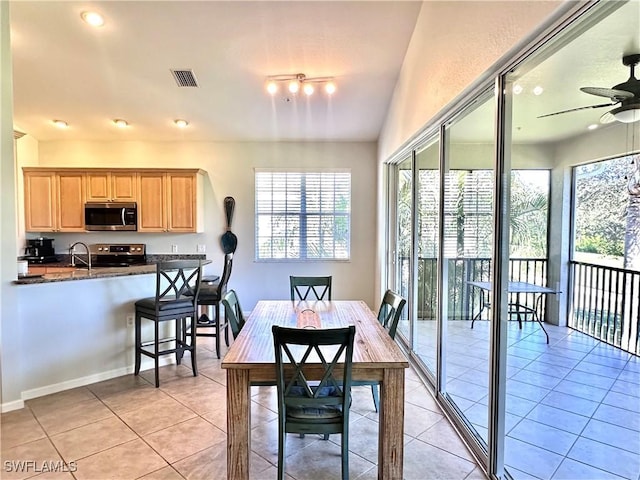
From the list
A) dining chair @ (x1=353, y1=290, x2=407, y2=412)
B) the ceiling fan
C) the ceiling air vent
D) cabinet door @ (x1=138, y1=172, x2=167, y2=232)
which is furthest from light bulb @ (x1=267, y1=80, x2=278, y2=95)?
the ceiling fan

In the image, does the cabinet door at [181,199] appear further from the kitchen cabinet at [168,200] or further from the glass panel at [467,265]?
the glass panel at [467,265]

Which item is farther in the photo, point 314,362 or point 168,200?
point 168,200

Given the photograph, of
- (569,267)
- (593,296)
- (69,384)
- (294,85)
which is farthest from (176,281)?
(593,296)

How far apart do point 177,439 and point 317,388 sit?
1.24 m

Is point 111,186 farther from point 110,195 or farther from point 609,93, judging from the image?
point 609,93

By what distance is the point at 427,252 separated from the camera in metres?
3.68

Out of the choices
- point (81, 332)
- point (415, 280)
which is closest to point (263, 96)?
point (415, 280)

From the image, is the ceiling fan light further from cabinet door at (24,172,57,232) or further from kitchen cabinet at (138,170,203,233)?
cabinet door at (24,172,57,232)

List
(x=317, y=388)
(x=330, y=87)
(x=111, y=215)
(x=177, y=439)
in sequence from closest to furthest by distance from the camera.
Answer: (x=317, y=388), (x=177, y=439), (x=330, y=87), (x=111, y=215)

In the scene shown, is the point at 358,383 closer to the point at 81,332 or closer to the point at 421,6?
the point at 81,332

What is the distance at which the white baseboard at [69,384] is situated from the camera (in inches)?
111

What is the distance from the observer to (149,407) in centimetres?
286

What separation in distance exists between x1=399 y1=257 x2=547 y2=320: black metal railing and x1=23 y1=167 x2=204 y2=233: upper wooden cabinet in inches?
130

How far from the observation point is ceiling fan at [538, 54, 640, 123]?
5.66 ft
